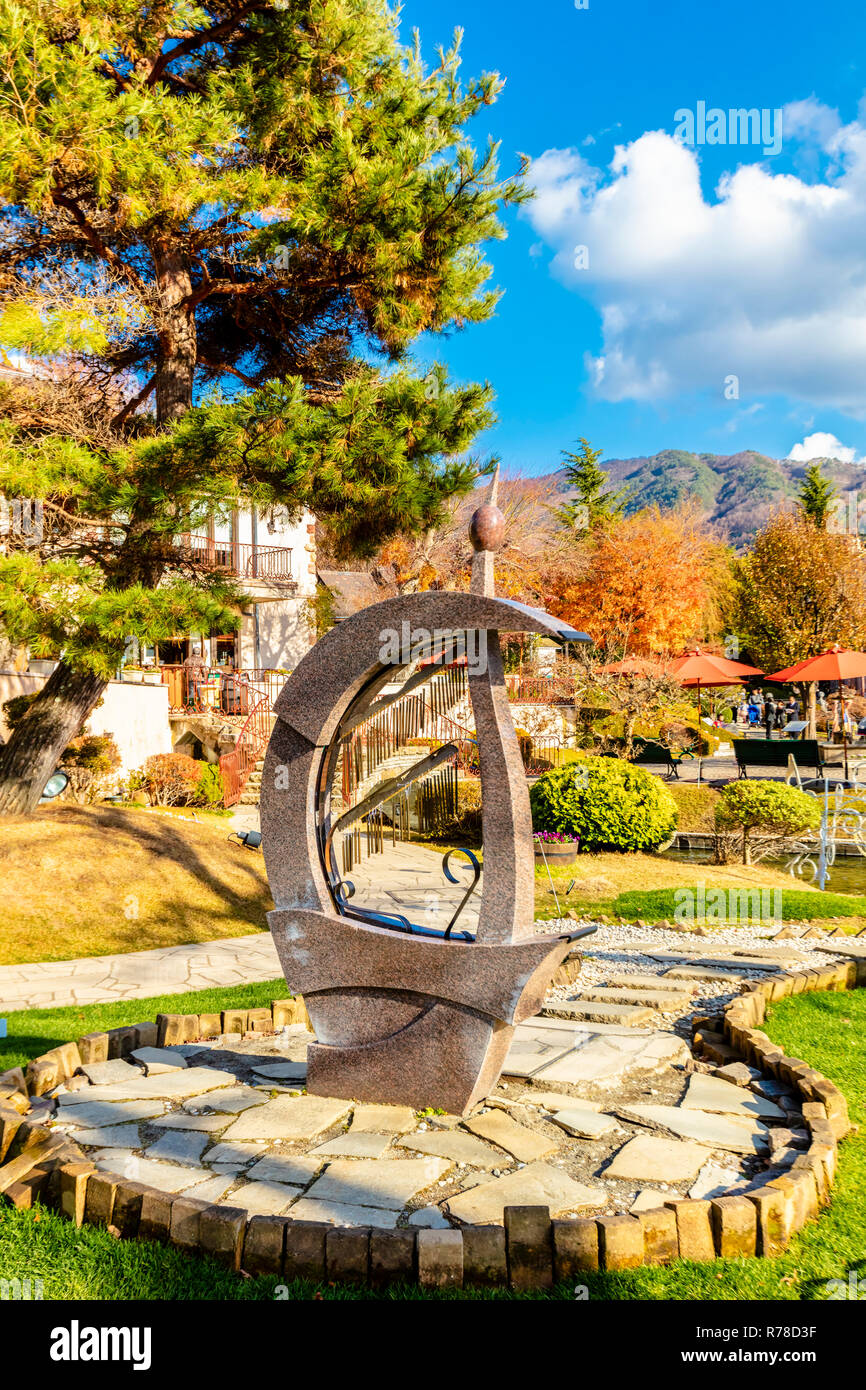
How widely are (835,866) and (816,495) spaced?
88.8 feet

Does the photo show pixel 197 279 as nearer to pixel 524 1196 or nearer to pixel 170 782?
pixel 170 782

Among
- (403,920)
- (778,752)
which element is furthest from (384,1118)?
A: (778,752)

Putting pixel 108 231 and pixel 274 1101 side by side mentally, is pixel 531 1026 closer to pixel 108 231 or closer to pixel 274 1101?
pixel 274 1101

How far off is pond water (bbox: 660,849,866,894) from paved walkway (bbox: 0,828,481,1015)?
350 centimetres

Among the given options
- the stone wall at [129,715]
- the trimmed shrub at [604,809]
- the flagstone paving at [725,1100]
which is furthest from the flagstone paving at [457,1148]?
the stone wall at [129,715]

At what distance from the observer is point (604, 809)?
10.8m

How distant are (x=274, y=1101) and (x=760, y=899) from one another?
20.4 feet

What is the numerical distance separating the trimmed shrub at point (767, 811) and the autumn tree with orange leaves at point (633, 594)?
12.5 m

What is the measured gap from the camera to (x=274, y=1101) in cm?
386

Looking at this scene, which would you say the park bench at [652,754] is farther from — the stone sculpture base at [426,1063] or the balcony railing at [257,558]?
the stone sculpture base at [426,1063]

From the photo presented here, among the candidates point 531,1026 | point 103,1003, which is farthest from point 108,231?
point 531,1026

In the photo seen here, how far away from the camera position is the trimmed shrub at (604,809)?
10.8 meters
